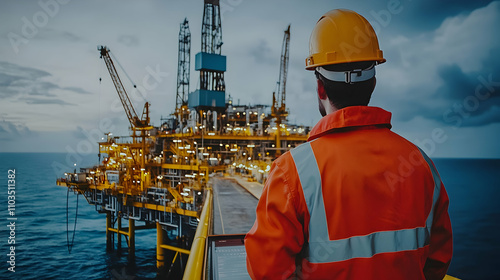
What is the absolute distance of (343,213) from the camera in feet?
4.55

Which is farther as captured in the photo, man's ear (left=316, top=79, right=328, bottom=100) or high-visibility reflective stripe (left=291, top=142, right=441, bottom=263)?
man's ear (left=316, top=79, right=328, bottom=100)

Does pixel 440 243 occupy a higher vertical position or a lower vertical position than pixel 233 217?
higher

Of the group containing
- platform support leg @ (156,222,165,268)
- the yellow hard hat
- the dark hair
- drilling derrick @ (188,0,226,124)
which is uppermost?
drilling derrick @ (188,0,226,124)

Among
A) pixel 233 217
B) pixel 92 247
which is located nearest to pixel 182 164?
pixel 92 247

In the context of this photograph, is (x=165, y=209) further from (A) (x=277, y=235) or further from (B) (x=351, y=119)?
(B) (x=351, y=119)

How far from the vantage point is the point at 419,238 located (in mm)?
1496

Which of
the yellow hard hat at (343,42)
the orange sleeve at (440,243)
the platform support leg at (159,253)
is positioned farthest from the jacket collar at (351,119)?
the platform support leg at (159,253)

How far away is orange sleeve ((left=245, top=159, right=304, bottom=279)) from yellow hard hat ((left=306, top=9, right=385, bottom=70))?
0.76m

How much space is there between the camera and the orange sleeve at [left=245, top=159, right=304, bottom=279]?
1373 millimetres

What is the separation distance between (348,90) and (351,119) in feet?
0.79

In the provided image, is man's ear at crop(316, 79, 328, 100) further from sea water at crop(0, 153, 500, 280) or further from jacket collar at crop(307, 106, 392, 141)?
sea water at crop(0, 153, 500, 280)

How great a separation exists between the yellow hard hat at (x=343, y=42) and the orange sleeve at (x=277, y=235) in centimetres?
76

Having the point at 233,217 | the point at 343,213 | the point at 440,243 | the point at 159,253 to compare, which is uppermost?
the point at 343,213

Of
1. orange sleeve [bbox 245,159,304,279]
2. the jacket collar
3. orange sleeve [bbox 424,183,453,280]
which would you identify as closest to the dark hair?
the jacket collar
